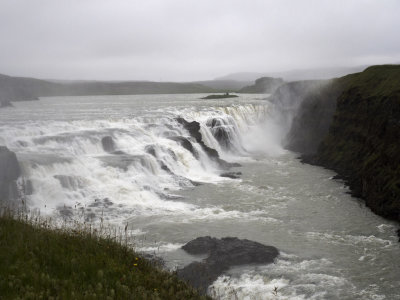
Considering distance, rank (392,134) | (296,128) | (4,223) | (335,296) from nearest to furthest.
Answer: (4,223) → (335,296) → (392,134) → (296,128)

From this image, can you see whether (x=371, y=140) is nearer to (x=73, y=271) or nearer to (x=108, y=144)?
(x=108, y=144)

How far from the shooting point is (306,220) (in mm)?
18781

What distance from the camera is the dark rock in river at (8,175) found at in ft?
60.3

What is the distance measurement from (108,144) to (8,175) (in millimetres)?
10070

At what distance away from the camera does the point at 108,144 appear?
2861 cm

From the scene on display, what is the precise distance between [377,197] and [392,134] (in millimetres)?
4492

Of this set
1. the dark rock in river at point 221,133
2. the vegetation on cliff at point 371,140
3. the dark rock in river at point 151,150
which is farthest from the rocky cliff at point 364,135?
the dark rock in river at point 151,150

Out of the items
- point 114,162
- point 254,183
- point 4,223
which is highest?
point 4,223

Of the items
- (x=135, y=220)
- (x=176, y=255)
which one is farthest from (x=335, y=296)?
(x=135, y=220)

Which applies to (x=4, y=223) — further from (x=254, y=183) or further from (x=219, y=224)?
(x=254, y=183)

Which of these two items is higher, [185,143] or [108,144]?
[108,144]

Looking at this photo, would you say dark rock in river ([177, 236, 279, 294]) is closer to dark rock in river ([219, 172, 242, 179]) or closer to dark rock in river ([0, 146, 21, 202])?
dark rock in river ([0, 146, 21, 202])

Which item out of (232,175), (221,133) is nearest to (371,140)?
(232,175)

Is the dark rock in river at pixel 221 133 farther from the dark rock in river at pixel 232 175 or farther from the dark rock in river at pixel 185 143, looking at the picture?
the dark rock in river at pixel 232 175
